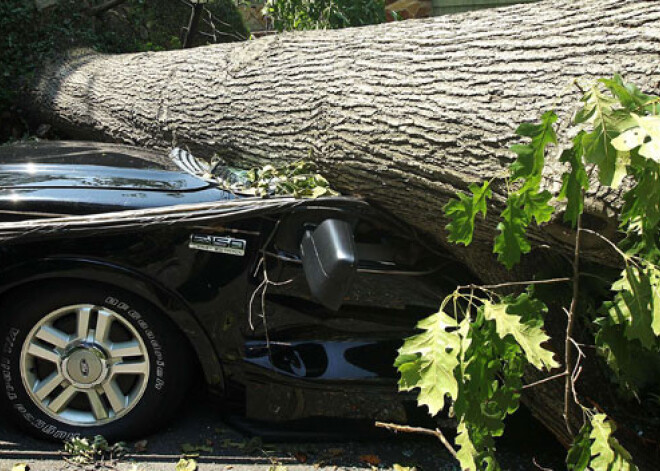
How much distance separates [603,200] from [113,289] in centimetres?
187

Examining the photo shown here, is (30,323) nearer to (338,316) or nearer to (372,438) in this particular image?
(338,316)

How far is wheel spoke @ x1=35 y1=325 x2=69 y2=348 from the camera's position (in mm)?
2967

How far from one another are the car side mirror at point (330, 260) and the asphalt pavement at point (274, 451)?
0.69 metres

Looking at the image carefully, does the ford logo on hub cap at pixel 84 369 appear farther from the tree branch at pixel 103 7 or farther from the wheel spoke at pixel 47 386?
the tree branch at pixel 103 7

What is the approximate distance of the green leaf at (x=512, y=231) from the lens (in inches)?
84.0

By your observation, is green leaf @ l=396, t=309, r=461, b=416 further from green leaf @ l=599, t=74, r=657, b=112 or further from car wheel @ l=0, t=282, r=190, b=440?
car wheel @ l=0, t=282, r=190, b=440

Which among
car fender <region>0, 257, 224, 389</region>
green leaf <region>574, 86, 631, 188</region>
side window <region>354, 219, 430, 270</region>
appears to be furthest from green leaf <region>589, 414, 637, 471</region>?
car fender <region>0, 257, 224, 389</region>

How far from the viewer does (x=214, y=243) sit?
114 inches

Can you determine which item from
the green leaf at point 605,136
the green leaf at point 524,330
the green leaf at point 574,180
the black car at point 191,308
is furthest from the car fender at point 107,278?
the green leaf at point 605,136

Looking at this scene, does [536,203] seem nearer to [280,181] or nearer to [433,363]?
[433,363]

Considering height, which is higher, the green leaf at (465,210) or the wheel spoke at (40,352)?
the green leaf at (465,210)

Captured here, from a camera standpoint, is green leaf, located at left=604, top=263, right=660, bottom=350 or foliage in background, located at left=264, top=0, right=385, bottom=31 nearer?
green leaf, located at left=604, top=263, right=660, bottom=350

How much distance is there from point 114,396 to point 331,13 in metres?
3.85

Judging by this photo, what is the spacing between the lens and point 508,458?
3152 millimetres
